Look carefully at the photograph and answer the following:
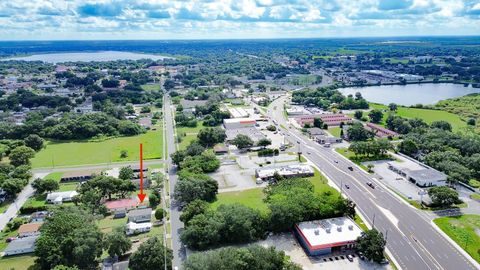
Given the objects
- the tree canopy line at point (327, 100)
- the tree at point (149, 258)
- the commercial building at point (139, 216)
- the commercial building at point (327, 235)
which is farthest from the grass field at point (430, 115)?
the tree at point (149, 258)

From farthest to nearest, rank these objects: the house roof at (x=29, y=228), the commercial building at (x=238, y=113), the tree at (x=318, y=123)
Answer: the commercial building at (x=238, y=113) → the tree at (x=318, y=123) → the house roof at (x=29, y=228)

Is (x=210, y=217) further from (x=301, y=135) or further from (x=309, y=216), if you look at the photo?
(x=301, y=135)

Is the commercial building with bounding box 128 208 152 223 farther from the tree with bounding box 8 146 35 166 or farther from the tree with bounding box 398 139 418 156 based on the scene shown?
the tree with bounding box 398 139 418 156

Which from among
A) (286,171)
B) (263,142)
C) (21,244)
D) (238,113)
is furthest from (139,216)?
(238,113)

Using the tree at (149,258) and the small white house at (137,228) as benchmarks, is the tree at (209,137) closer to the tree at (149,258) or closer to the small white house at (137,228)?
the small white house at (137,228)

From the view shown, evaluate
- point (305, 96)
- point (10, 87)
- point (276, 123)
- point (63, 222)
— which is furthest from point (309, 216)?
point (10, 87)

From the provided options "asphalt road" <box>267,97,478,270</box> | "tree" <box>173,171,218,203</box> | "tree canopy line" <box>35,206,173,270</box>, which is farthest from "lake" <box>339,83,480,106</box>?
"tree canopy line" <box>35,206,173,270</box>
